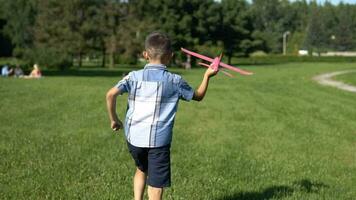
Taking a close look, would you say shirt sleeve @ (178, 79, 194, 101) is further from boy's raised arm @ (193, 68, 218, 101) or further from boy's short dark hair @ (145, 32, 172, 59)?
boy's short dark hair @ (145, 32, 172, 59)

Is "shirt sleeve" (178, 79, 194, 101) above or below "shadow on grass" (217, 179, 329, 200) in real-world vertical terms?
above

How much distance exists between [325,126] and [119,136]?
4563 millimetres

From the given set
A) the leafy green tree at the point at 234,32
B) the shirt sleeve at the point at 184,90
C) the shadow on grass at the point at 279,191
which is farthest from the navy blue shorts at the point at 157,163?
the leafy green tree at the point at 234,32

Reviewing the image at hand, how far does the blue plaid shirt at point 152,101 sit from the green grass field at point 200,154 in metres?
1.54

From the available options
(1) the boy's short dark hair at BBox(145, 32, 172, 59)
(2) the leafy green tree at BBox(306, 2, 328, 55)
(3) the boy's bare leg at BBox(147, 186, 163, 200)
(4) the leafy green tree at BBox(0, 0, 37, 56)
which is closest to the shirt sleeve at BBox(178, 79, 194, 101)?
(1) the boy's short dark hair at BBox(145, 32, 172, 59)

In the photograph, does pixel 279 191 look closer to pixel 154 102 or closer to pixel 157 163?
pixel 157 163

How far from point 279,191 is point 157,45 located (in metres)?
2.62

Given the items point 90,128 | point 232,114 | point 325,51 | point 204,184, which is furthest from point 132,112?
point 325,51

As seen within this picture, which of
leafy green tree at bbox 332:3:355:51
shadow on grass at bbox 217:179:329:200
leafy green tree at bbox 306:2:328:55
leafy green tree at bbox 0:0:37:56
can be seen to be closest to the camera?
shadow on grass at bbox 217:179:329:200

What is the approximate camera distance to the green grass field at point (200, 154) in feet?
20.6

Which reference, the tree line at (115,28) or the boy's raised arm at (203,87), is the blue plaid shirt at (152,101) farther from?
the tree line at (115,28)

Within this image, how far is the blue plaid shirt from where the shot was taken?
15.1 feet

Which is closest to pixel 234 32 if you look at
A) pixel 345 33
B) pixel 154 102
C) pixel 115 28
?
pixel 115 28

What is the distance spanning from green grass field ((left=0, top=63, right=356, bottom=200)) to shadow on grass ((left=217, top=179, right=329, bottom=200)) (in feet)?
0.04
